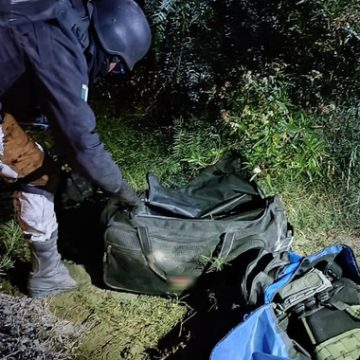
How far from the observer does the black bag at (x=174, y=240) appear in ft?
10.6

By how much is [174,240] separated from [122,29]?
1.05m

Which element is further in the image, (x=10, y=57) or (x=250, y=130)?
(x=250, y=130)

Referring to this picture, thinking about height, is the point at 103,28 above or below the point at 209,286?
above

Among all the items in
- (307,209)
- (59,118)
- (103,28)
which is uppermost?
(103,28)

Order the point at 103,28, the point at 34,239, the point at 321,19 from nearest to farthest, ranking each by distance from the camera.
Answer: the point at 103,28, the point at 34,239, the point at 321,19

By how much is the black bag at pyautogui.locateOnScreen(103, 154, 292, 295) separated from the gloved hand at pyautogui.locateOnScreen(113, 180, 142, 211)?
4 centimetres

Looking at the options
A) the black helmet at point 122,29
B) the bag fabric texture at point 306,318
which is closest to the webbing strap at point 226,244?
the bag fabric texture at point 306,318

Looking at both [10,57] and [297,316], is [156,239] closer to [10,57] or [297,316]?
[297,316]

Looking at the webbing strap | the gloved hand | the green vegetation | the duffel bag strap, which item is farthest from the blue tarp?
the green vegetation

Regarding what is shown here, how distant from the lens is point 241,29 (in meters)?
4.14

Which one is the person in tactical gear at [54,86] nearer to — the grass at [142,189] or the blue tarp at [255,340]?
the grass at [142,189]

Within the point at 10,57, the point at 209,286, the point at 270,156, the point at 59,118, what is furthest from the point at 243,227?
the point at 10,57

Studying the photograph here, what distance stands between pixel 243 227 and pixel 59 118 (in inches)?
44.0

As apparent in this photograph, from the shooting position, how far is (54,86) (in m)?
2.58
